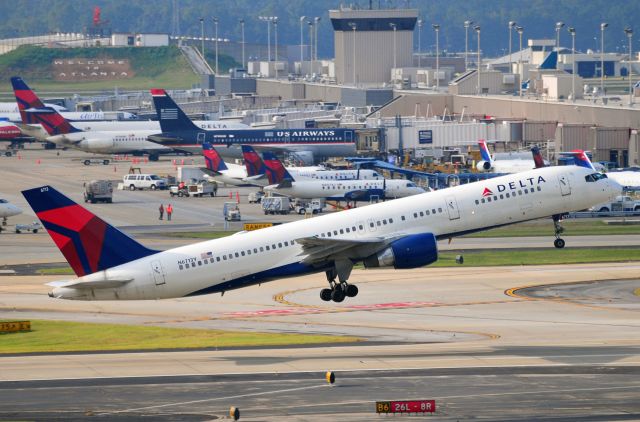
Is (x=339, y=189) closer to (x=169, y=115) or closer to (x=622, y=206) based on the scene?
(x=622, y=206)

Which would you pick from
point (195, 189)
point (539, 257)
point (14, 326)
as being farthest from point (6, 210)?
point (14, 326)

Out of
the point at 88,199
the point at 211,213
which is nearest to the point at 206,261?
the point at 211,213

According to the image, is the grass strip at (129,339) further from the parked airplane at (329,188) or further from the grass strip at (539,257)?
the parked airplane at (329,188)

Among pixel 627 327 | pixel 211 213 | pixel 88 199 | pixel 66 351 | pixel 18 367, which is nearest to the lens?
pixel 18 367

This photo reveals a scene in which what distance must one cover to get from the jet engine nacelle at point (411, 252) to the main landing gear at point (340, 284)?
2.84 m

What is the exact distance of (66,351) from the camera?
241ft

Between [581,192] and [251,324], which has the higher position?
[581,192]

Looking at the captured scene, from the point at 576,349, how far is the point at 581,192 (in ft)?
36.1

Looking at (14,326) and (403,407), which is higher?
(403,407)

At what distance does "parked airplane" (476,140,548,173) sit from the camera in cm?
16650

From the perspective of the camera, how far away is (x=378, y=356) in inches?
2744

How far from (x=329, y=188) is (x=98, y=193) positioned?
2991 centimetres

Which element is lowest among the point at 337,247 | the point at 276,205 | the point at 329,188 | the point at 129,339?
the point at 129,339

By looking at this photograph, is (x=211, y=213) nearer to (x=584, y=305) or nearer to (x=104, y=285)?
(x=584, y=305)
